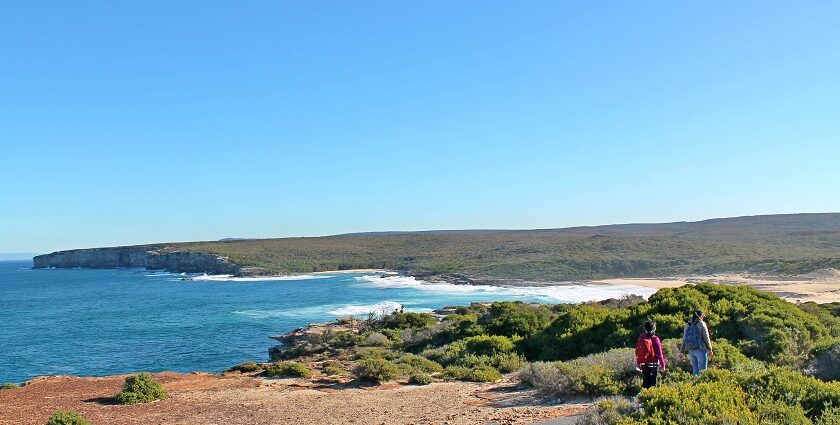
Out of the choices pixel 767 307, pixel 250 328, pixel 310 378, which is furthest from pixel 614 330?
pixel 250 328

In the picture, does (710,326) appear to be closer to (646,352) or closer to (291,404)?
(646,352)

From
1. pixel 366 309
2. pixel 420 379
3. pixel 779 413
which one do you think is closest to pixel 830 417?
pixel 779 413

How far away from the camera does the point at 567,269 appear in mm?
78250

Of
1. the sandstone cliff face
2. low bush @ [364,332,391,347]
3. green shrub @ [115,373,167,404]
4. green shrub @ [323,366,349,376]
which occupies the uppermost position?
the sandstone cliff face

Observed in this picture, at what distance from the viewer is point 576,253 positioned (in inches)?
3632

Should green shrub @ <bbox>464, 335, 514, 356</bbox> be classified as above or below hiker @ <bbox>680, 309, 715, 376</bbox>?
below

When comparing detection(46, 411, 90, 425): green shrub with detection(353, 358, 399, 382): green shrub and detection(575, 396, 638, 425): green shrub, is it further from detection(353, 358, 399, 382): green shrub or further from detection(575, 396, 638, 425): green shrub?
detection(575, 396, 638, 425): green shrub

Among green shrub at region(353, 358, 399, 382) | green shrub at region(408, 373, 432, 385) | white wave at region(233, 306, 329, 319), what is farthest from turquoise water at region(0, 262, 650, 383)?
green shrub at region(408, 373, 432, 385)

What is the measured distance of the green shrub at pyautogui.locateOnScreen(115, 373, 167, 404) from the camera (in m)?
13.2

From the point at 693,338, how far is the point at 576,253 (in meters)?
83.9

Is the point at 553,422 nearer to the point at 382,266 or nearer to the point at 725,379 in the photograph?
the point at 725,379

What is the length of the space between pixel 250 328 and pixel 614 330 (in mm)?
29989

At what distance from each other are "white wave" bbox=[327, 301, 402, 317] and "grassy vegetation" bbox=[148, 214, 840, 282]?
2618cm

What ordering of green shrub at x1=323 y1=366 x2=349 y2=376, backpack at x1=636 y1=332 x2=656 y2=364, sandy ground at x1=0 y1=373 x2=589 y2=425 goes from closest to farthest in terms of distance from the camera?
backpack at x1=636 y1=332 x2=656 y2=364, sandy ground at x1=0 y1=373 x2=589 y2=425, green shrub at x1=323 y1=366 x2=349 y2=376
